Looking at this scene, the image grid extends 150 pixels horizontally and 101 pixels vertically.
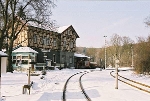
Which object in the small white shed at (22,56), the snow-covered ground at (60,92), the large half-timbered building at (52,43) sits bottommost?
the snow-covered ground at (60,92)

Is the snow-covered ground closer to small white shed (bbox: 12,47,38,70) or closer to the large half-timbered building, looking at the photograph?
small white shed (bbox: 12,47,38,70)

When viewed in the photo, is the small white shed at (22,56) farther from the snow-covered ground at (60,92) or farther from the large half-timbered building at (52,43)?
the snow-covered ground at (60,92)

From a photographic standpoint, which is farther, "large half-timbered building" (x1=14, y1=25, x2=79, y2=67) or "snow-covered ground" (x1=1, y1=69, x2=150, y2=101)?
"large half-timbered building" (x1=14, y1=25, x2=79, y2=67)

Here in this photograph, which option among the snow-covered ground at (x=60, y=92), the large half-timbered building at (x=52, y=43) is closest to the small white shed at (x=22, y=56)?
the large half-timbered building at (x=52, y=43)

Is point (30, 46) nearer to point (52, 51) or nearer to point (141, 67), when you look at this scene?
point (52, 51)

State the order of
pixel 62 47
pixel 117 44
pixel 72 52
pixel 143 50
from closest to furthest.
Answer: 1. pixel 143 50
2. pixel 62 47
3. pixel 72 52
4. pixel 117 44

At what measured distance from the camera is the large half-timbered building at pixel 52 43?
38.9 m

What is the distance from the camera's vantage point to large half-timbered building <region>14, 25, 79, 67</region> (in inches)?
1531

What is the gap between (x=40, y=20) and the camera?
28.1 metres

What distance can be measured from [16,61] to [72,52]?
1754 centimetres

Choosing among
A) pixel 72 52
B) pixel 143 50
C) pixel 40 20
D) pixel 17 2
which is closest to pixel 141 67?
pixel 143 50

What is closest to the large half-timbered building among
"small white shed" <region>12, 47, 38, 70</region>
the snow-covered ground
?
"small white shed" <region>12, 47, 38, 70</region>

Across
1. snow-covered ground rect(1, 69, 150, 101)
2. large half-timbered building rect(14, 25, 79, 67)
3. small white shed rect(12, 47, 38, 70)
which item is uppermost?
large half-timbered building rect(14, 25, 79, 67)

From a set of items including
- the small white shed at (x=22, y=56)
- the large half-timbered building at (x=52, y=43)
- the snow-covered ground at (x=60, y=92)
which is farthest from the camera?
the large half-timbered building at (x=52, y=43)
